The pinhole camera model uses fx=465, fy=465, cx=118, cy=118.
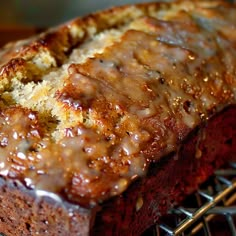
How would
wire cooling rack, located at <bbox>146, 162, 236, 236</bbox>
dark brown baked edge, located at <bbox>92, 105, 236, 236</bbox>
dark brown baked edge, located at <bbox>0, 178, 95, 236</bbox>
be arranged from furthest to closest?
wire cooling rack, located at <bbox>146, 162, 236, 236</bbox>, dark brown baked edge, located at <bbox>92, 105, 236, 236</bbox>, dark brown baked edge, located at <bbox>0, 178, 95, 236</bbox>

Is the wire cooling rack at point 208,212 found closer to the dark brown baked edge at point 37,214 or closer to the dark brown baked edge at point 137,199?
the dark brown baked edge at point 137,199

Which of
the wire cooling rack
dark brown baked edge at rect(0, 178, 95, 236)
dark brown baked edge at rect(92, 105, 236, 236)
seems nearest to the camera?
dark brown baked edge at rect(0, 178, 95, 236)

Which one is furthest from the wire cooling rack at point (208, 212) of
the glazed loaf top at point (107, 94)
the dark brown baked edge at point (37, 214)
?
the dark brown baked edge at point (37, 214)

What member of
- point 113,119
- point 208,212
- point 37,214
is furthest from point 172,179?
point 37,214

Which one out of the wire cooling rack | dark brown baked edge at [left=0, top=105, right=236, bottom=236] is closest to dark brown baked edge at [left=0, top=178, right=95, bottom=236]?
dark brown baked edge at [left=0, top=105, right=236, bottom=236]

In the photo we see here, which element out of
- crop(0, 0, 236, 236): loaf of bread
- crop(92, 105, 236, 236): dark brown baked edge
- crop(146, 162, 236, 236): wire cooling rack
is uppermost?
crop(0, 0, 236, 236): loaf of bread

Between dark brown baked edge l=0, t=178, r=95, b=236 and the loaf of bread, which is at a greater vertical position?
the loaf of bread

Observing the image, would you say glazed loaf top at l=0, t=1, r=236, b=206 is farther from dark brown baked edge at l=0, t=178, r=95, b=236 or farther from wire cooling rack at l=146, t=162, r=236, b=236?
wire cooling rack at l=146, t=162, r=236, b=236

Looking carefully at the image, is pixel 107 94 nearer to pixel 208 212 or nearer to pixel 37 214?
pixel 37 214
